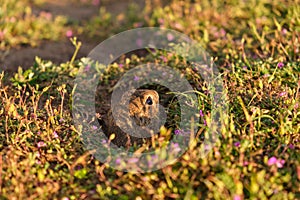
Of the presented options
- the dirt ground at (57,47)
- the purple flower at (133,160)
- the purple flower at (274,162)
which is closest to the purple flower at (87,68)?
the dirt ground at (57,47)

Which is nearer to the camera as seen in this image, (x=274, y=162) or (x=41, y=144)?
(x=274, y=162)

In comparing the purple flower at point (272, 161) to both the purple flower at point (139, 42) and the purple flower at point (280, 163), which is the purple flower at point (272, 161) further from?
the purple flower at point (139, 42)

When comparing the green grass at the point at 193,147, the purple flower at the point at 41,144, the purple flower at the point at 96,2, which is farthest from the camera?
the purple flower at the point at 96,2

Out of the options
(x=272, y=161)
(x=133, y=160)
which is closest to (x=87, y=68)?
(x=133, y=160)

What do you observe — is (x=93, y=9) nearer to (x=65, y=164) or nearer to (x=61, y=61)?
(x=61, y=61)

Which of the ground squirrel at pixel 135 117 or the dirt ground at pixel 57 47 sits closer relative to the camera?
the ground squirrel at pixel 135 117

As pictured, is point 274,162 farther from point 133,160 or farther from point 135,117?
point 135,117
